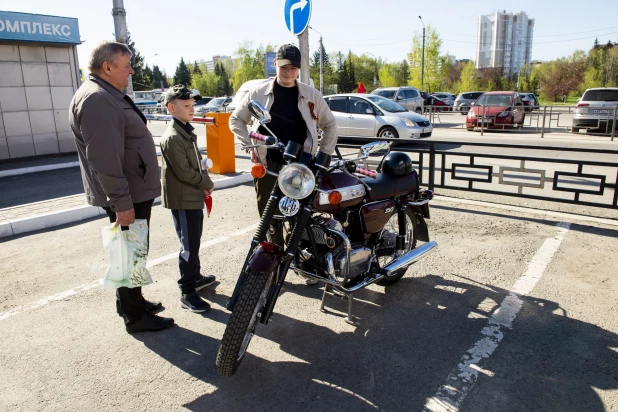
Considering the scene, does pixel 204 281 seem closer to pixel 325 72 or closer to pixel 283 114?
pixel 283 114

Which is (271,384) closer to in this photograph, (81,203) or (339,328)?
(339,328)

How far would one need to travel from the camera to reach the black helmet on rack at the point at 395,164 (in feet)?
12.8

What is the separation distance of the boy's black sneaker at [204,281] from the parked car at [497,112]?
1593 centimetres

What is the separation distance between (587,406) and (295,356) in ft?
5.69

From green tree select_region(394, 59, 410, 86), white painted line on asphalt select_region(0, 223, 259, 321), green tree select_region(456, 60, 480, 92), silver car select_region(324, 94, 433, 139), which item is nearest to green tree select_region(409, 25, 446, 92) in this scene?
green tree select_region(456, 60, 480, 92)

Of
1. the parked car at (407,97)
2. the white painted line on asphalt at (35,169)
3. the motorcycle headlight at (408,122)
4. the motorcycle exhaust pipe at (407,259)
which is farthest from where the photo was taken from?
A: the parked car at (407,97)

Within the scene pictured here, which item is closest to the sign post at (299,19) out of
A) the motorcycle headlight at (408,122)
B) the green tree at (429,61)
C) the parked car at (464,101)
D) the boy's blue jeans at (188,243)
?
the boy's blue jeans at (188,243)

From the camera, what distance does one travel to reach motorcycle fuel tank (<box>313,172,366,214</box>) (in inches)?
124

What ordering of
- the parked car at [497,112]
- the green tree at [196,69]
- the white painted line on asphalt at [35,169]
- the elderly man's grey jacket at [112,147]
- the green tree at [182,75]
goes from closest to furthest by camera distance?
the elderly man's grey jacket at [112,147], the white painted line on asphalt at [35,169], the parked car at [497,112], the green tree at [182,75], the green tree at [196,69]

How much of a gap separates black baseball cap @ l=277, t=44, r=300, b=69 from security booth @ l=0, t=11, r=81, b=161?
10555 millimetres

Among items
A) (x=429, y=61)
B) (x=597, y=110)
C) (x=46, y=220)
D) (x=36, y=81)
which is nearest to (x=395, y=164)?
(x=46, y=220)

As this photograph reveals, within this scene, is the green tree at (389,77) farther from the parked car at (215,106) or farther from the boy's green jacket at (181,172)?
the boy's green jacket at (181,172)

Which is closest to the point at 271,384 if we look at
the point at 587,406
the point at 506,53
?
the point at 587,406

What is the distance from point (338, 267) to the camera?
10.7 ft
